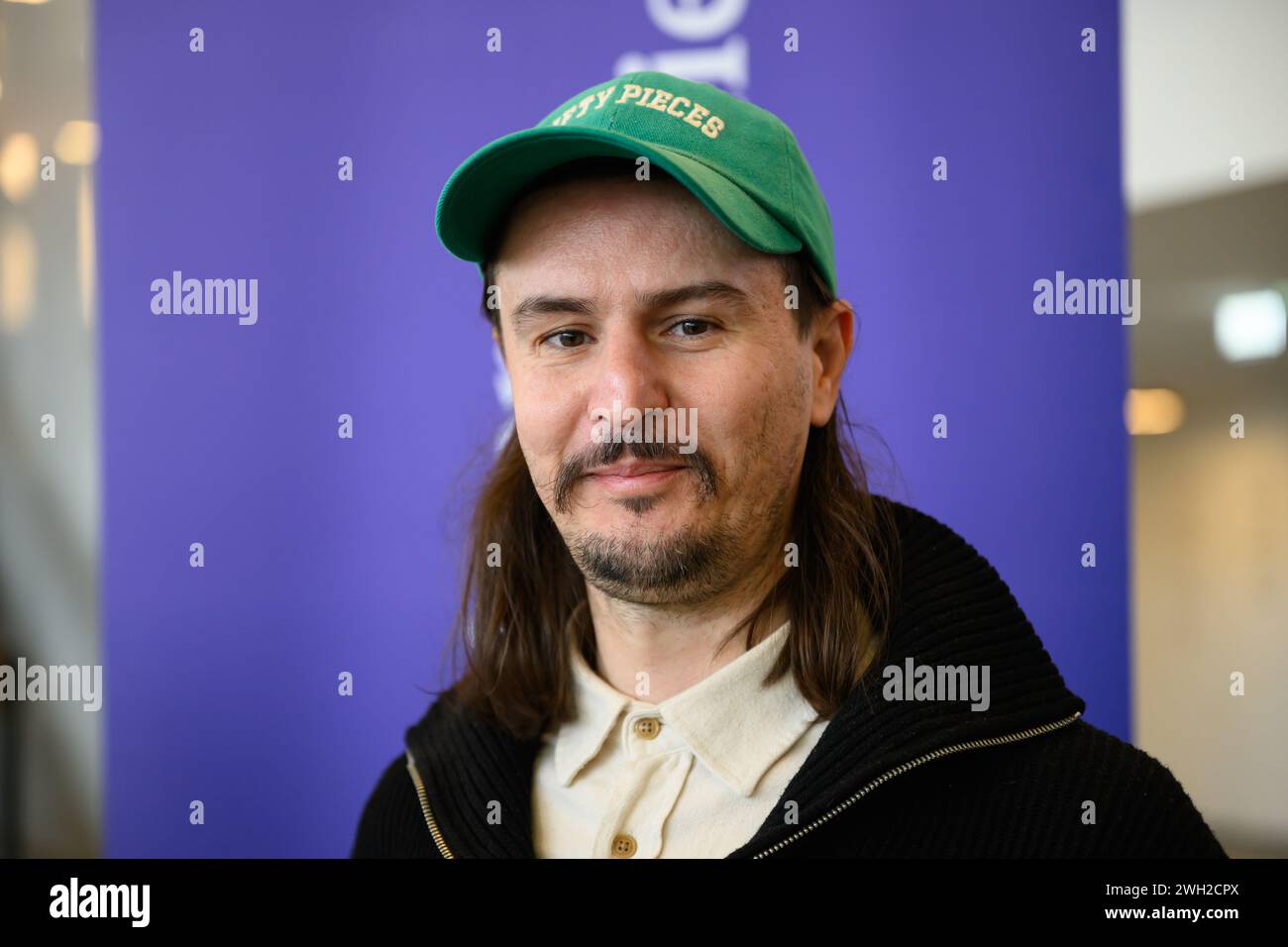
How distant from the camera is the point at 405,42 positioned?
183cm

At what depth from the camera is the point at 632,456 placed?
1.12m

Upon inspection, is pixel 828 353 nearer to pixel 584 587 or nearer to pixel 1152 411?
pixel 584 587

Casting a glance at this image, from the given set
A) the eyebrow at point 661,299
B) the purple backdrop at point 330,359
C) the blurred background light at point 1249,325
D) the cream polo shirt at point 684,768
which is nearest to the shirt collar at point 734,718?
the cream polo shirt at point 684,768

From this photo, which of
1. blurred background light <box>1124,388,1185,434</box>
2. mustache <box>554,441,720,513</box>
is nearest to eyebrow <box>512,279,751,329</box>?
mustache <box>554,441,720,513</box>

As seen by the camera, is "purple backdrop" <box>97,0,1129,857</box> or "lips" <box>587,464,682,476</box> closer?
"lips" <box>587,464,682,476</box>

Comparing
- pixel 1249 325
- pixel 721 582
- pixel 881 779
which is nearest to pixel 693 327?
pixel 721 582

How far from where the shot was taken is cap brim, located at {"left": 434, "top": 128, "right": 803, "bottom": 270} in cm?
106

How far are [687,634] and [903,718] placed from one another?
0.84 feet

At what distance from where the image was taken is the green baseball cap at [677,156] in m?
1.08

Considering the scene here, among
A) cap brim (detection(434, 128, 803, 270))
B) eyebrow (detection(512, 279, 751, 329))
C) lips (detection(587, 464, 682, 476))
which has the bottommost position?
lips (detection(587, 464, 682, 476))

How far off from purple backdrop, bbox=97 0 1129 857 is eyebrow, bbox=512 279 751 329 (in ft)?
2.06

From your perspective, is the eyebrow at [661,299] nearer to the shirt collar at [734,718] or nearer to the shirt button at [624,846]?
the shirt collar at [734,718]

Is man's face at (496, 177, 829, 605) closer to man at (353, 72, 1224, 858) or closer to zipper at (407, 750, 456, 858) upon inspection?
man at (353, 72, 1224, 858)

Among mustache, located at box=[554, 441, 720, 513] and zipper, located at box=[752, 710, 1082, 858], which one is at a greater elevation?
mustache, located at box=[554, 441, 720, 513]
